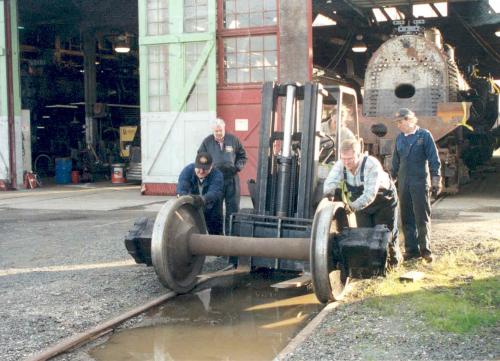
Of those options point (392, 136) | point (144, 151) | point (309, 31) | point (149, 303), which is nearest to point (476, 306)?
point (149, 303)

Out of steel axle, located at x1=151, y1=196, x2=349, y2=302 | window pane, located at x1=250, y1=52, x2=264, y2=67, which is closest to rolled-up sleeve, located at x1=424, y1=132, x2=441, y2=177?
steel axle, located at x1=151, y1=196, x2=349, y2=302

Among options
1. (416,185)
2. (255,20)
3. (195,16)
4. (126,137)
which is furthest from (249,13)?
(126,137)

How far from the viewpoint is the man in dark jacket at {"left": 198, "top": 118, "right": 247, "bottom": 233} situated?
8.55 m

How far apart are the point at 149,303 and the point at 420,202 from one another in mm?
3420

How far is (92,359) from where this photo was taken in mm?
4918

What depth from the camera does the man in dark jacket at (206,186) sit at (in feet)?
24.3

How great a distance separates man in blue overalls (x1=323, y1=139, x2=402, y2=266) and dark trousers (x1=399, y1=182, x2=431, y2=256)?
674 mm

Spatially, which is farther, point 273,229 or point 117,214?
point 117,214

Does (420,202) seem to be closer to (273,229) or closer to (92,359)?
(273,229)

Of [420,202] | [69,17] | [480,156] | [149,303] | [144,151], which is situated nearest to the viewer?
[149,303]

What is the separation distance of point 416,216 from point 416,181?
0.41 metres

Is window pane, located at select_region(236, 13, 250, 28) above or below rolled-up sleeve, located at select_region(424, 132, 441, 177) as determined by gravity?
above

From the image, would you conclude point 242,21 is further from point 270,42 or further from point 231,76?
point 231,76

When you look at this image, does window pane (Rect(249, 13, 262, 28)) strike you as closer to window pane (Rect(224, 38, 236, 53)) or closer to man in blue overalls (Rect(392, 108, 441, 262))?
window pane (Rect(224, 38, 236, 53))
